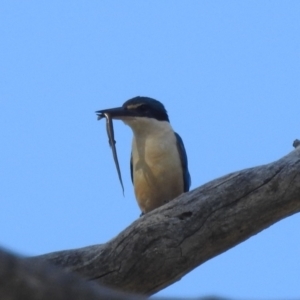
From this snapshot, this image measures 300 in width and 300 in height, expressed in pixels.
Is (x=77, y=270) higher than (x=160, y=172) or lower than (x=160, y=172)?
lower

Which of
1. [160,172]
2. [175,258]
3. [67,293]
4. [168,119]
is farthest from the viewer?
[168,119]

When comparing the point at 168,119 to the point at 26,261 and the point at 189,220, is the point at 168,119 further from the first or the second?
the point at 26,261

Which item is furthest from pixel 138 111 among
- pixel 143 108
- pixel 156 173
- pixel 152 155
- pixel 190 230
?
pixel 190 230

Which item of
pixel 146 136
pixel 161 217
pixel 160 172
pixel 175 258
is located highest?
pixel 146 136

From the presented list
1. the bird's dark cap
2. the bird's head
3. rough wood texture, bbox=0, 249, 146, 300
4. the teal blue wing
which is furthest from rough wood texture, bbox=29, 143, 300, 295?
rough wood texture, bbox=0, 249, 146, 300

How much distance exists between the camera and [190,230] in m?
3.76

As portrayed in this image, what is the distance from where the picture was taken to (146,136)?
6086 millimetres

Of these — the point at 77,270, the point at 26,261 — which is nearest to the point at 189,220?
the point at 77,270

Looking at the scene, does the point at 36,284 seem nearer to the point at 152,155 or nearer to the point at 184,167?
the point at 152,155

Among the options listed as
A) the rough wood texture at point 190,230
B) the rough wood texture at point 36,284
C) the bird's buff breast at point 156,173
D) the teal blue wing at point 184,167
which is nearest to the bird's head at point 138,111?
the bird's buff breast at point 156,173

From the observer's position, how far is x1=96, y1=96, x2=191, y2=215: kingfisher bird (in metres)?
5.86

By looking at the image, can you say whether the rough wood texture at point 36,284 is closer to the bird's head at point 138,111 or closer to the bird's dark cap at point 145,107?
the bird's head at point 138,111

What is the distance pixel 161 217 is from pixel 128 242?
289 millimetres

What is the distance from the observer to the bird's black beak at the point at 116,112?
5.88 meters
